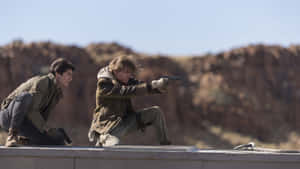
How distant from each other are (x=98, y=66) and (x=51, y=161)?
2510 cm

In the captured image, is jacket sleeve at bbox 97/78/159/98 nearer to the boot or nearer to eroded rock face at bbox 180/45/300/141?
the boot

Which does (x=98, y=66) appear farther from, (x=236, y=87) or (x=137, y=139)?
(x=236, y=87)

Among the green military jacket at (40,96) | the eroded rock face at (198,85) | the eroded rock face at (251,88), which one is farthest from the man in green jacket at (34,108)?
the eroded rock face at (251,88)

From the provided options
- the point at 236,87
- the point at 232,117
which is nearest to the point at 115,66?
the point at 232,117

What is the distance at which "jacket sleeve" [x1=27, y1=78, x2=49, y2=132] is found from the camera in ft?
18.7

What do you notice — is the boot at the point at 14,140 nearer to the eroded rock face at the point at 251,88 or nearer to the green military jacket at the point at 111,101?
the green military jacket at the point at 111,101

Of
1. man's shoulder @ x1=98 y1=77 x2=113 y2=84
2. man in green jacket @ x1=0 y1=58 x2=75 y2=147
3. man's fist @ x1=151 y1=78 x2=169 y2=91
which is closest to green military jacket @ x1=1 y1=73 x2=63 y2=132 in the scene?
man in green jacket @ x1=0 y1=58 x2=75 y2=147

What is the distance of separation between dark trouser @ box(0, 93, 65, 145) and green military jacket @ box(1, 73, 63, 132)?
0.09 meters

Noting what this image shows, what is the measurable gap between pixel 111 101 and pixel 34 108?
1.05m

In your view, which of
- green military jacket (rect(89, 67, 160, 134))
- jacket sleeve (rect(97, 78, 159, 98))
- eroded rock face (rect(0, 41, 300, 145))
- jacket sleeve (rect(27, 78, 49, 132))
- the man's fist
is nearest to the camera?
jacket sleeve (rect(27, 78, 49, 132))

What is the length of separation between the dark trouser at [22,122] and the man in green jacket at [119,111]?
57 cm

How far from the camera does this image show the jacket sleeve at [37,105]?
18.7 feet

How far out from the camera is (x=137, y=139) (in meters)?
27.4

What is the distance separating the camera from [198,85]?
1325 inches
